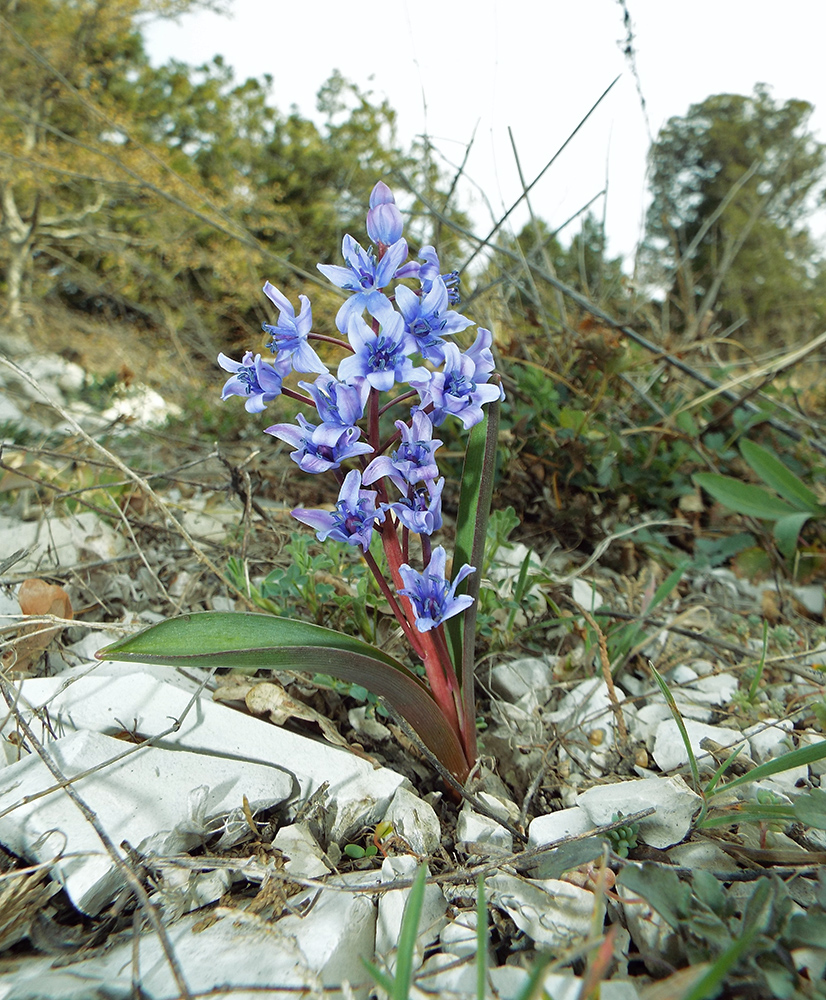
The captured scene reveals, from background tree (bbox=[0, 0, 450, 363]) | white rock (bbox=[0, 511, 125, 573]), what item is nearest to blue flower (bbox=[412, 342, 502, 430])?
white rock (bbox=[0, 511, 125, 573])

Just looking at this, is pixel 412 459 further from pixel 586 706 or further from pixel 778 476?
pixel 778 476

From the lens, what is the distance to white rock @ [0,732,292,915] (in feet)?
3.13

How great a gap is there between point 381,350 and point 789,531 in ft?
5.24

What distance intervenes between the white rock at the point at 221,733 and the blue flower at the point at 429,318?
786 millimetres

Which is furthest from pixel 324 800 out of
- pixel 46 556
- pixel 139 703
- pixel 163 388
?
pixel 163 388

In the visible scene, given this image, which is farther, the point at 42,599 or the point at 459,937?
the point at 42,599

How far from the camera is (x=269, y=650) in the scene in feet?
3.08

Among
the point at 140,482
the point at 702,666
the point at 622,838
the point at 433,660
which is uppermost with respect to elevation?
the point at 140,482

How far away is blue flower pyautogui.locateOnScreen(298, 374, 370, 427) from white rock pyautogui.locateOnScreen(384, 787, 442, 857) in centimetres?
69

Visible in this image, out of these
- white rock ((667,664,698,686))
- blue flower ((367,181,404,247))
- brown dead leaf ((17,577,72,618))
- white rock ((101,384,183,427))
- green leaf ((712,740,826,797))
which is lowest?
white rock ((667,664,698,686))

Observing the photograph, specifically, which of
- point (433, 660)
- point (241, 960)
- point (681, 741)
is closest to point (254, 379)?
point (433, 660)

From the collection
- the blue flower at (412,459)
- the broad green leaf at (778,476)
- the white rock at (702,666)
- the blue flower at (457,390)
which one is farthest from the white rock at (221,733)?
the broad green leaf at (778,476)

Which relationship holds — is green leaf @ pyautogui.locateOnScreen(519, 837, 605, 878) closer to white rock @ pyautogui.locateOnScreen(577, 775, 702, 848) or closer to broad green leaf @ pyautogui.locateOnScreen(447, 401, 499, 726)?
white rock @ pyautogui.locateOnScreen(577, 775, 702, 848)

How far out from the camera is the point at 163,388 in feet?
16.4
